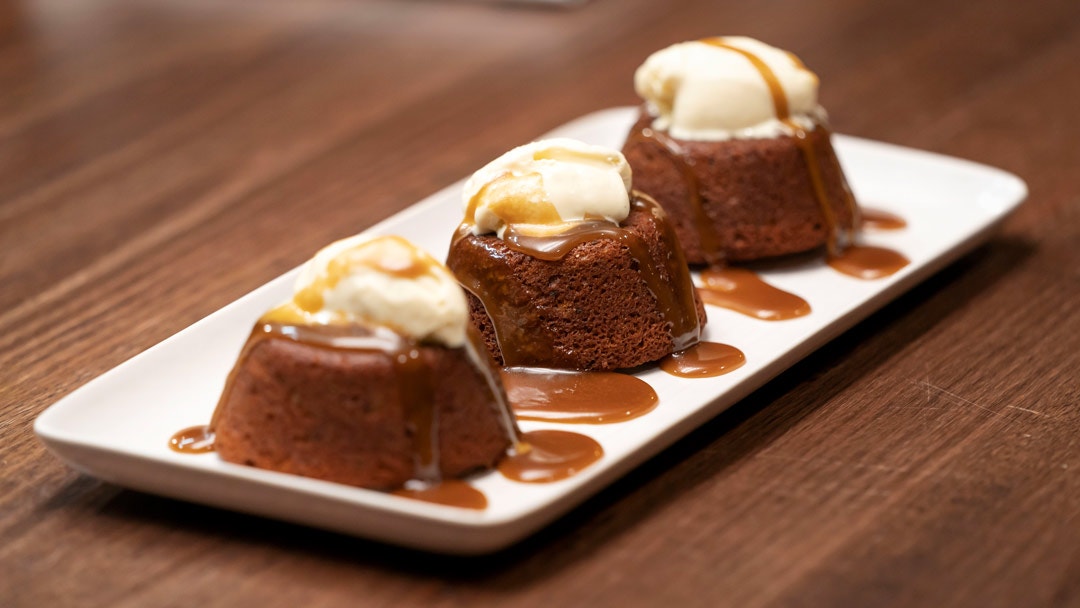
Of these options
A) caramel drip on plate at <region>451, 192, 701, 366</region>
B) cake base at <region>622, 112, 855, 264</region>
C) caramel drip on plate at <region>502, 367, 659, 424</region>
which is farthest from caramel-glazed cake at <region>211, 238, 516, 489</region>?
cake base at <region>622, 112, 855, 264</region>

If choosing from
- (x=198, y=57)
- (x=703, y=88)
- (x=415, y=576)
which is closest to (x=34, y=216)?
(x=198, y=57)

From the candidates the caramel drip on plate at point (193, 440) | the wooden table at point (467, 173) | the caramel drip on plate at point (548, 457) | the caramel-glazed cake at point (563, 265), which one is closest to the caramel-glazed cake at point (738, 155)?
the wooden table at point (467, 173)

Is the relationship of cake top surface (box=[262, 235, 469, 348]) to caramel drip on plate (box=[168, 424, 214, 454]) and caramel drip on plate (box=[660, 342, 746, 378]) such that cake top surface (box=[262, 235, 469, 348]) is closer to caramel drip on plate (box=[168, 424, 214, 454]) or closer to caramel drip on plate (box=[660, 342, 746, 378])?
caramel drip on plate (box=[168, 424, 214, 454])

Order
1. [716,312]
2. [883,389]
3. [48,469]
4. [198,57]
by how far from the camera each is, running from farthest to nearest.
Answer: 1. [198,57]
2. [716,312]
3. [883,389]
4. [48,469]

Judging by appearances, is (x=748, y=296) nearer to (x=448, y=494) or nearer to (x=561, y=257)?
(x=561, y=257)

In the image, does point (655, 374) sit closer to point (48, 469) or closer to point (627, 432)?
point (627, 432)

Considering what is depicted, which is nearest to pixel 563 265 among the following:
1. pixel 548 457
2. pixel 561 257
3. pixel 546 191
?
pixel 561 257
